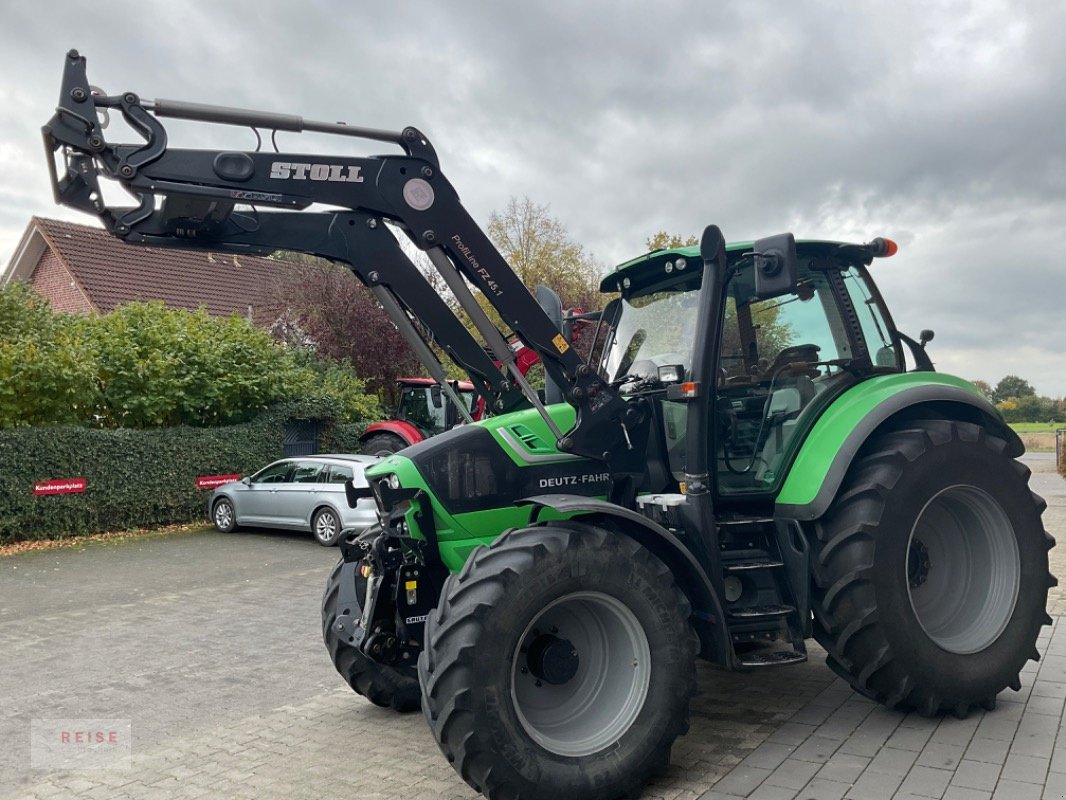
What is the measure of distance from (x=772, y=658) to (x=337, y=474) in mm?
10288

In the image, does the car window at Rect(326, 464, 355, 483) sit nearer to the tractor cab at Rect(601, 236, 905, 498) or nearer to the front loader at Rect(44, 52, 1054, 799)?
the front loader at Rect(44, 52, 1054, 799)

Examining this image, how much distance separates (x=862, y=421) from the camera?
189 inches

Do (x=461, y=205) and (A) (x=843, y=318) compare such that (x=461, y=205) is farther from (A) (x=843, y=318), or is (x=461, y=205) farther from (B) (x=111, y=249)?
(B) (x=111, y=249)

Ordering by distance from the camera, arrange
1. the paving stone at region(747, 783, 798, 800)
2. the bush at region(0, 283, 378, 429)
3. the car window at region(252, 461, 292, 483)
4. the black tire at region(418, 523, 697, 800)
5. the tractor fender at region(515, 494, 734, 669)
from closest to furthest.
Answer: the black tire at region(418, 523, 697, 800) < the paving stone at region(747, 783, 798, 800) < the tractor fender at region(515, 494, 734, 669) < the bush at region(0, 283, 378, 429) < the car window at region(252, 461, 292, 483)

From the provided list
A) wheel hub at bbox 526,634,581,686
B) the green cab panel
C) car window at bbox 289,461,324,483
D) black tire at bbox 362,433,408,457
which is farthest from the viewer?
black tire at bbox 362,433,408,457

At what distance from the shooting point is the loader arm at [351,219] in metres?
3.96

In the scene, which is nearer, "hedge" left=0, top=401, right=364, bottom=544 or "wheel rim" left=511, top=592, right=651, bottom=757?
"wheel rim" left=511, top=592, right=651, bottom=757

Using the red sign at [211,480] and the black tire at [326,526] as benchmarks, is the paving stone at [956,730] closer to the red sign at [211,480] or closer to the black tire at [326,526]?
the black tire at [326,526]

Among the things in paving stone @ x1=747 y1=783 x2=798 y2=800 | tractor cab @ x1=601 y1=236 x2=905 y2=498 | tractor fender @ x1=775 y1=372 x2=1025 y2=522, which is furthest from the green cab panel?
paving stone @ x1=747 y1=783 x2=798 y2=800

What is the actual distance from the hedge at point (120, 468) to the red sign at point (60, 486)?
0.06 m

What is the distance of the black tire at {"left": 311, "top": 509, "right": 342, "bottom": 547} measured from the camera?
44.6 ft

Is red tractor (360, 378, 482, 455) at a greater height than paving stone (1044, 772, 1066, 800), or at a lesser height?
greater

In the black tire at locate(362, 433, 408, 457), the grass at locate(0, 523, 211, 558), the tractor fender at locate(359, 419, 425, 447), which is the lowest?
the grass at locate(0, 523, 211, 558)

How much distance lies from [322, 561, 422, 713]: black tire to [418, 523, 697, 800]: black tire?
1.45 meters
